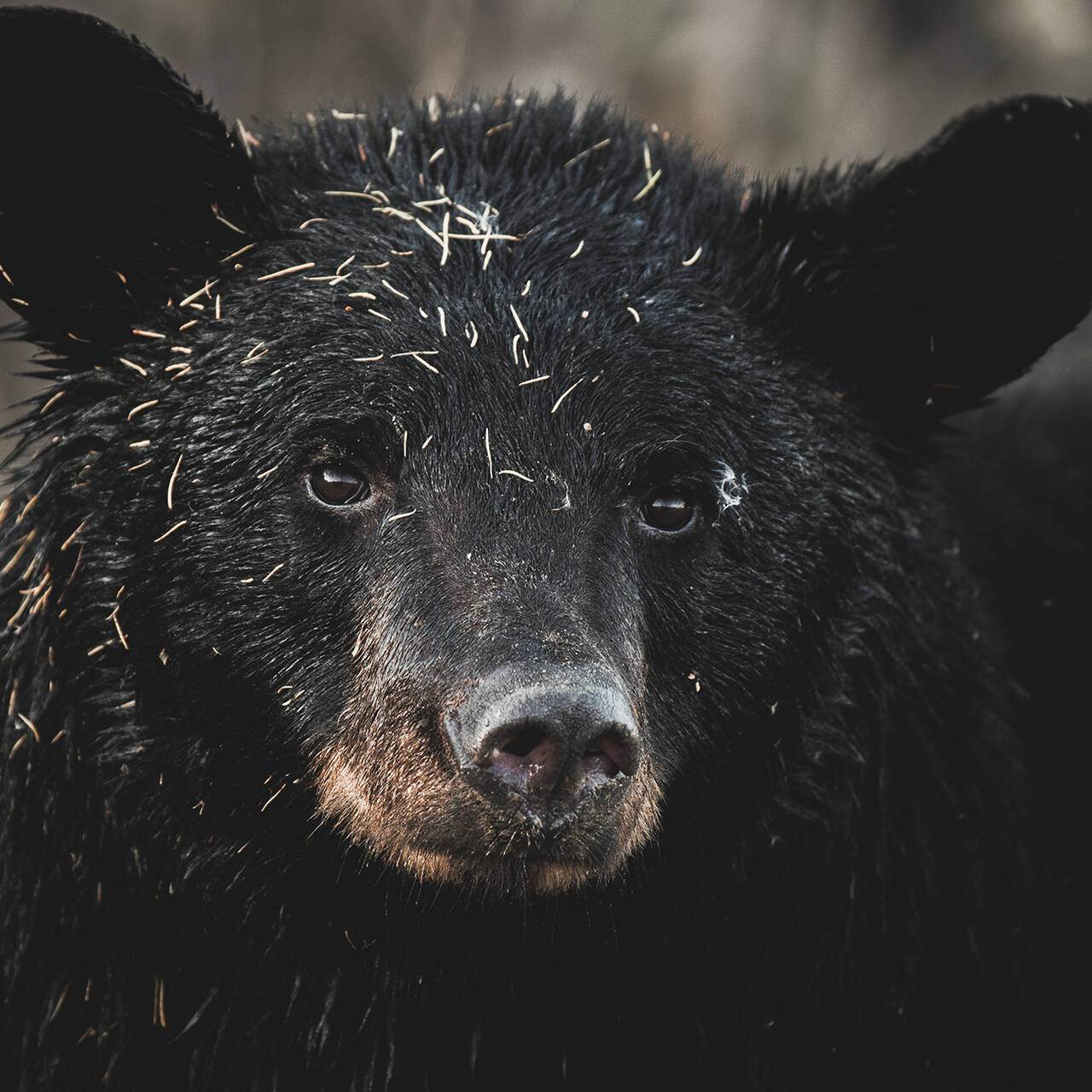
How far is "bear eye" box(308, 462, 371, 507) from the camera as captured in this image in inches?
130

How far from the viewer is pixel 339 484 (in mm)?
3295

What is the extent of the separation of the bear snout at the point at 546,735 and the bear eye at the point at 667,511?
67 cm

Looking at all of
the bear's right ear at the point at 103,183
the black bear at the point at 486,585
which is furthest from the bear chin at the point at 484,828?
the bear's right ear at the point at 103,183

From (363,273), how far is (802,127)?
32.5 ft

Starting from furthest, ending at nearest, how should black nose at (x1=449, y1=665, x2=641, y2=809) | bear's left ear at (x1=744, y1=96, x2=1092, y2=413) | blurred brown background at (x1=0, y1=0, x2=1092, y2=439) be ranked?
blurred brown background at (x1=0, y1=0, x2=1092, y2=439), bear's left ear at (x1=744, y1=96, x2=1092, y2=413), black nose at (x1=449, y1=665, x2=641, y2=809)

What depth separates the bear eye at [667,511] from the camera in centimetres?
344

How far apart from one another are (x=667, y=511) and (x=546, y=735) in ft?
2.91

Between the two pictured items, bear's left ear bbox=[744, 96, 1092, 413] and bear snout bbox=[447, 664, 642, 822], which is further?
bear's left ear bbox=[744, 96, 1092, 413]

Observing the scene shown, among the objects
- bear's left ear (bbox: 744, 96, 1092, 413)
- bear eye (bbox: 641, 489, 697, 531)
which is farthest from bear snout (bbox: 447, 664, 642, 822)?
bear's left ear (bbox: 744, 96, 1092, 413)

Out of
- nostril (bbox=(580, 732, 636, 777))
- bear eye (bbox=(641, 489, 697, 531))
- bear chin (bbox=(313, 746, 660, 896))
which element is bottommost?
bear chin (bbox=(313, 746, 660, 896))

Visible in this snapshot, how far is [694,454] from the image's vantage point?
3.43 meters

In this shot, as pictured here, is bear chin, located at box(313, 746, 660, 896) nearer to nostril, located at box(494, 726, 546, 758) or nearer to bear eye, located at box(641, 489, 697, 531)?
nostril, located at box(494, 726, 546, 758)

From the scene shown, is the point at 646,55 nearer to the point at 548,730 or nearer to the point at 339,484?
the point at 339,484

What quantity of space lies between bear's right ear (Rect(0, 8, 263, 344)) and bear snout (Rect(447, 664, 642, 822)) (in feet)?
4.68
